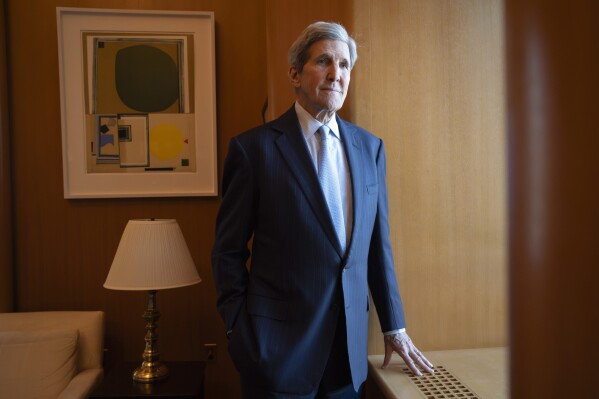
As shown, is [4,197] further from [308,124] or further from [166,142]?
[308,124]

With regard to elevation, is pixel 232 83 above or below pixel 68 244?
above

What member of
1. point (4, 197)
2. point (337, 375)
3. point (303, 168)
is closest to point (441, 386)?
point (337, 375)

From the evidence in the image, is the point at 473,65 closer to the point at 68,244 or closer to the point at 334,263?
the point at 334,263

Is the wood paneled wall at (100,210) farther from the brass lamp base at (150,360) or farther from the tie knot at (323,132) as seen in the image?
the tie knot at (323,132)

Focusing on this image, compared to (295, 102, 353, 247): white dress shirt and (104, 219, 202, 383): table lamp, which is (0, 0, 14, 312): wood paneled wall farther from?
(295, 102, 353, 247): white dress shirt

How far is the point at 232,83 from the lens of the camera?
114 inches

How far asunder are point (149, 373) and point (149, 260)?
534 millimetres

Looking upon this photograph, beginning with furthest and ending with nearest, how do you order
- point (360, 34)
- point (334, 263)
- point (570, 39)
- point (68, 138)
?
point (68, 138) < point (360, 34) < point (334, 263) < point (570, 39)

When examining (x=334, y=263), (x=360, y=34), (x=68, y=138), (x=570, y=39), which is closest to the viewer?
(x=570, y=39)

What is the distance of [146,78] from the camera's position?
2791 mm

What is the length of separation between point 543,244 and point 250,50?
101 inches

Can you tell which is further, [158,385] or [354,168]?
[158,385]

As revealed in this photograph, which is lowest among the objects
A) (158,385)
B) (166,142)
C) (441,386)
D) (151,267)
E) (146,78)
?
(158,385)

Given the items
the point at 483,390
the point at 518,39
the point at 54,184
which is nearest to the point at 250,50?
the point at 54,184
